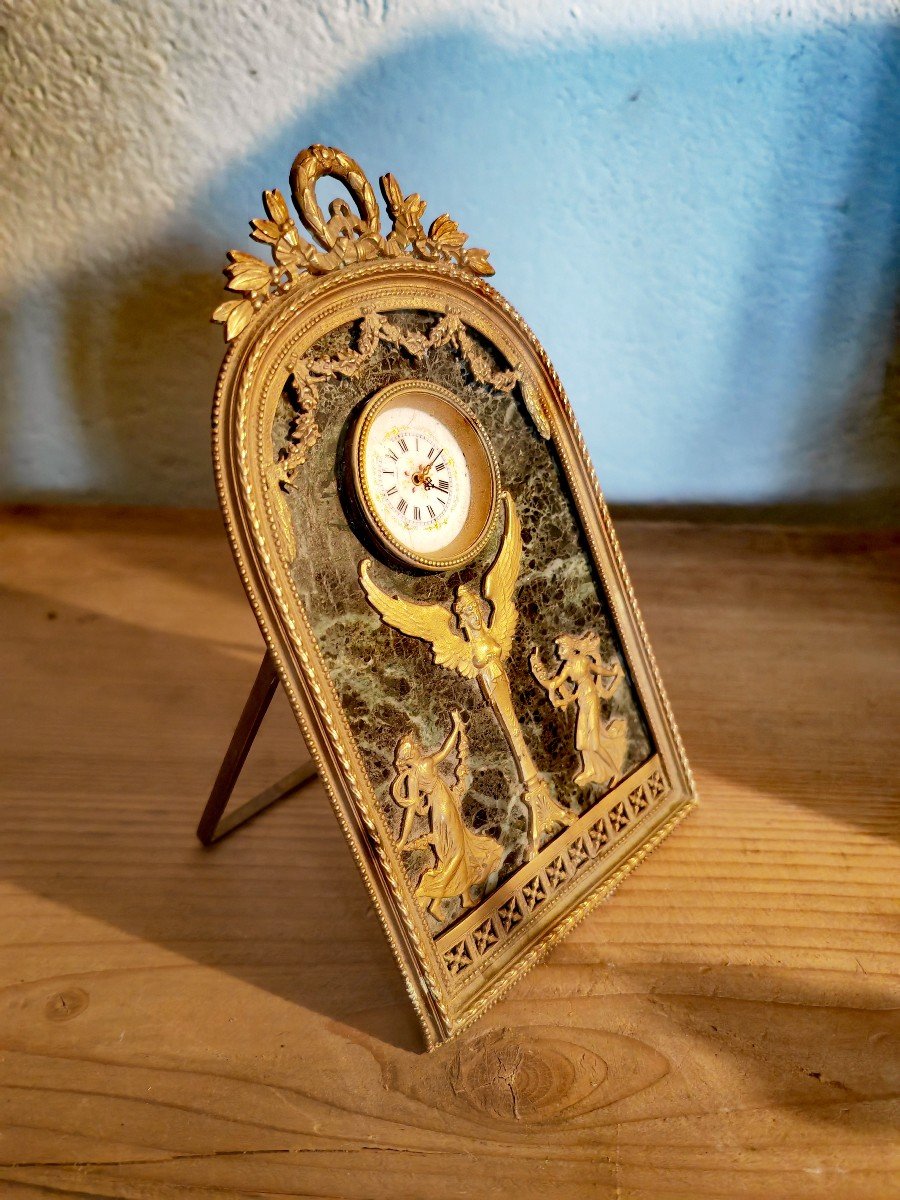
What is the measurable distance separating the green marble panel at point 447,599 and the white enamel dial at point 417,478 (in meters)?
0.03

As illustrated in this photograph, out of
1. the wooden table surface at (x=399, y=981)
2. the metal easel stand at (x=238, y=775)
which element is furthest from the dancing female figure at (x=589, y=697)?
the metal easel stand at (x=238, y=775)

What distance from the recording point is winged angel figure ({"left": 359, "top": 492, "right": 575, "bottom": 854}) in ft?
3.03

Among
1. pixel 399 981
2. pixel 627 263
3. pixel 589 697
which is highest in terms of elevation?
pixel 627 263

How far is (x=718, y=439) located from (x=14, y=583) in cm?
121

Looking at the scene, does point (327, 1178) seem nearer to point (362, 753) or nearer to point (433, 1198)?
point (433, 1198)

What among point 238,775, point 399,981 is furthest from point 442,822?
point 238,775

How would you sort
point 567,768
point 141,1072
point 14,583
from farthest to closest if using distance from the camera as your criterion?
1. point 14,583
2. point 567,768
3. point 141,1072

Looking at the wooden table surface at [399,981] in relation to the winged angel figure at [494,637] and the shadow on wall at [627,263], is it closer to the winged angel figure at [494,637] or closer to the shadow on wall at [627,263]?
the winged angel figure at [494,637]

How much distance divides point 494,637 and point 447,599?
0.07 m

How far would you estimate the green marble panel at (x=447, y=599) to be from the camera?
852mm

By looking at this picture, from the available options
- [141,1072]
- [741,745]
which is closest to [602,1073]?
[141,1072]

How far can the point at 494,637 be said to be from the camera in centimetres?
98

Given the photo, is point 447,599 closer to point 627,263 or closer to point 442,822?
point 442,822

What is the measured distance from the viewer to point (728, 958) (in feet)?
3.18
